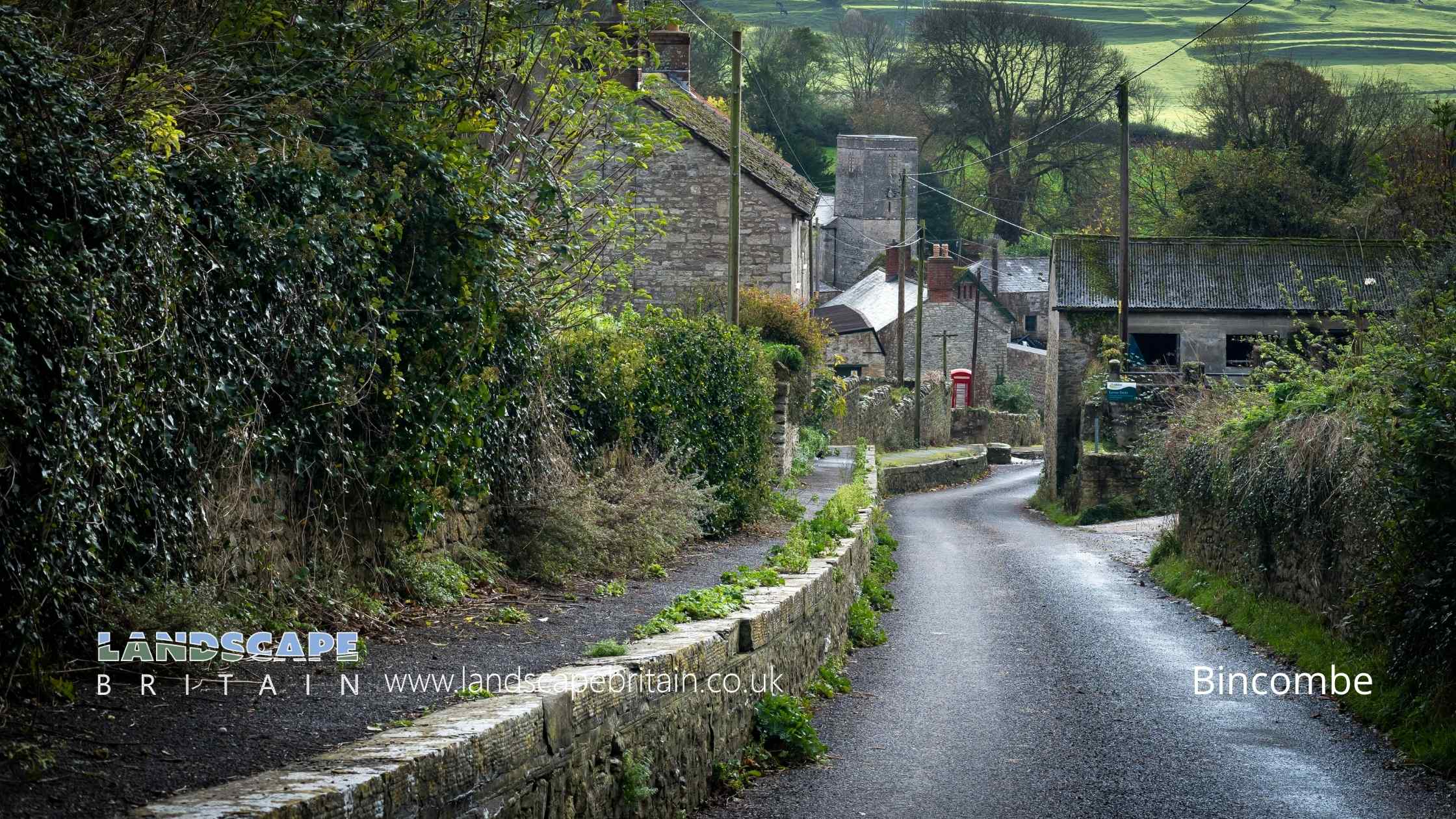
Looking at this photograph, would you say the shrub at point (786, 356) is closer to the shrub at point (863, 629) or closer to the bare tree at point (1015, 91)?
the shrub at point (863, 629)

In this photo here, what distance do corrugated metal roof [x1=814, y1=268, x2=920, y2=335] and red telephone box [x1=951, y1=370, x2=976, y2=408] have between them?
11.7 ft

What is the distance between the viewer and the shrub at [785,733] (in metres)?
7.70

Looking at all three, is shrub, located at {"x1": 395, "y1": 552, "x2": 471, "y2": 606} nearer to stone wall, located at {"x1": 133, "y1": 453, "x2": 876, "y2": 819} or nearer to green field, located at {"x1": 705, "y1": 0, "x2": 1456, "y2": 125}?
stone wall, located at {"x1": 133, "y1": 453, "x2": 876, "y2": 819}

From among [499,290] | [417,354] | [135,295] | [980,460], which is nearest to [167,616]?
[135,295]

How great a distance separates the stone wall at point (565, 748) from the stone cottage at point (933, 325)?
4631 cm

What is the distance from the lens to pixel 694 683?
6402mm

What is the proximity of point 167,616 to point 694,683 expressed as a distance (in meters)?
2.56

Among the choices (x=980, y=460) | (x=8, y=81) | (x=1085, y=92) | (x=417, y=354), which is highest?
(x=1085, y=92)

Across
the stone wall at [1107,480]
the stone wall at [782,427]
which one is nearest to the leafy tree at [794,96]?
the stone wall at [1107,480]

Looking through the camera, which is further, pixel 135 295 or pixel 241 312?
pixel 241 312

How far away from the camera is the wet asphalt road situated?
22.2ft

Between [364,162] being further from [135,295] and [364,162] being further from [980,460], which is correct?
[980,460]

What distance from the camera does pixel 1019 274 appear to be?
62406 mm

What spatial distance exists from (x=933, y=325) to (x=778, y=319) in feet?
106
